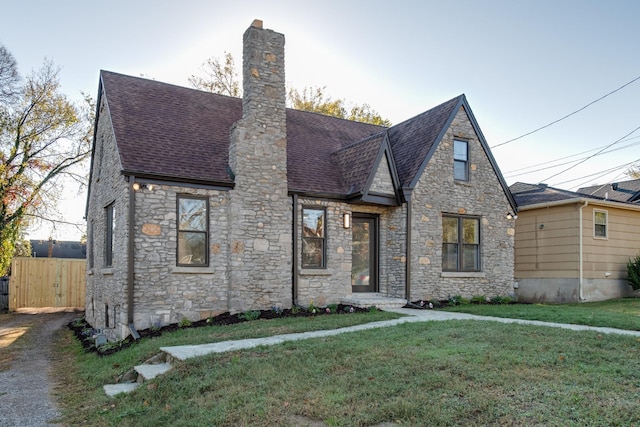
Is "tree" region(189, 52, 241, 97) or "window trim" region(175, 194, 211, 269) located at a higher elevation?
"tree" region(189, 52, 241, 97)

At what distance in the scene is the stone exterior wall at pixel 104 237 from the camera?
34.3ft

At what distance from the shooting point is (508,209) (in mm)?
15312

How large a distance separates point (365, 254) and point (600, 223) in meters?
7.90

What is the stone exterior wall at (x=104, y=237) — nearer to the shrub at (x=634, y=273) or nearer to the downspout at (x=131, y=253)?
the downspout at (x=131, y=253)

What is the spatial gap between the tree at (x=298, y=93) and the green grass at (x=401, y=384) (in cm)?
2181

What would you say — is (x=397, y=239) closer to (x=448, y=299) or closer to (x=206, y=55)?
(x=448, y=299)

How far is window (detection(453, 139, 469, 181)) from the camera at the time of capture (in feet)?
47.6

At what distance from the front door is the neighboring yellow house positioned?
5560 mm

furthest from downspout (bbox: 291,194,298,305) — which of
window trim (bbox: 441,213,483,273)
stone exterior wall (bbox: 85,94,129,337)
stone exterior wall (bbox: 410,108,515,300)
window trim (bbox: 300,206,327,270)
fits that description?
window trim (bbox: 441,213,483,273)

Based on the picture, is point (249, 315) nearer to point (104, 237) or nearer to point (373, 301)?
point (373, 301)

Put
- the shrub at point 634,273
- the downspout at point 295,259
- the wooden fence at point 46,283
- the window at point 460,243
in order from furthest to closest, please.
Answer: the wooden fence at point 46,283, the shrub at point 634,273, the window at point 460,243, the downspout at point 295,259

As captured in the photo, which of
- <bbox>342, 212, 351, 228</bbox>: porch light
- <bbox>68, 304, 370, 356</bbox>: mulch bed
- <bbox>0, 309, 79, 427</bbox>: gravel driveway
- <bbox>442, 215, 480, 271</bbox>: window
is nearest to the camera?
<bbox>0, 309, 79, 427</bbox>: gravel driveway

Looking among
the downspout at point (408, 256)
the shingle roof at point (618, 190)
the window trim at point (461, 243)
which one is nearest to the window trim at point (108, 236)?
the downspout at point (408, 256)

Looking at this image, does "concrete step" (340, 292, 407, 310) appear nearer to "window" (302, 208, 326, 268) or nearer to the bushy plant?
"window" (302, 208, 326, 268)
